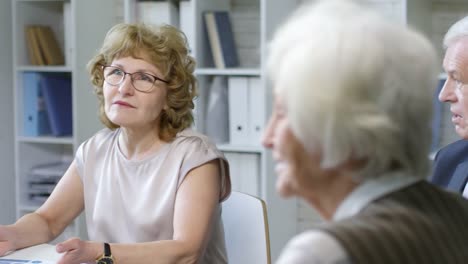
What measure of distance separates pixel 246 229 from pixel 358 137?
1197 millimetres

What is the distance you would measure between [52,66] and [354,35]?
2.99 metres

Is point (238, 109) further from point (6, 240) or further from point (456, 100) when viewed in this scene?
point (6, 240)

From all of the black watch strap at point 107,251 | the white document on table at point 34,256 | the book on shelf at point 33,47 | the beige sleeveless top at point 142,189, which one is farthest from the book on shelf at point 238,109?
the black watch strap at point 107,251

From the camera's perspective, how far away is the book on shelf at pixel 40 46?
386 centimetres

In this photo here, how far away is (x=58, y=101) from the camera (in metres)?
3.89

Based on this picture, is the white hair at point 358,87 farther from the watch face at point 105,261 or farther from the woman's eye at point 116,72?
the woman's eye at point 116,72

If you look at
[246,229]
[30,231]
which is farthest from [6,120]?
[246,229]

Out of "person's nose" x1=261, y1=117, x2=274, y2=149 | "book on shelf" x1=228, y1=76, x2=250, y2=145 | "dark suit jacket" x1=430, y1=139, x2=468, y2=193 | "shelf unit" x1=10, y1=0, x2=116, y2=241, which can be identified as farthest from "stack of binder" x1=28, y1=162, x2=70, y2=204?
"person's nose" x1=261, y1=117, x2=274, y2=149

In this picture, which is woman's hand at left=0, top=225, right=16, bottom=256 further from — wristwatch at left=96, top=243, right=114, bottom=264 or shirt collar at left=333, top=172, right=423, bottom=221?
shirt collar at left=333, top=172, right=423, bottom=221

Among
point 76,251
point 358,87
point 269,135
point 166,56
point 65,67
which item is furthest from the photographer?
point 65,67

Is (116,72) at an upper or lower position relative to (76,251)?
upper

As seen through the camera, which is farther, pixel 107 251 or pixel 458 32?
pixel 458 32

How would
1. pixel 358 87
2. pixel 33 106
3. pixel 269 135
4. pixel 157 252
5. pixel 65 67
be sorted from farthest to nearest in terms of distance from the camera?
pixel 33 106, pixel 65 67, pixel 157 252, pixel 269 135, pixel 358 87

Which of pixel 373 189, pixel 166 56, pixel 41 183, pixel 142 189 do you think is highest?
pixel 166 56
